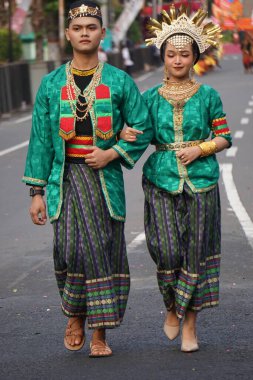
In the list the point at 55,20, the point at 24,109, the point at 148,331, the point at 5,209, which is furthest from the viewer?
the point at 55,20

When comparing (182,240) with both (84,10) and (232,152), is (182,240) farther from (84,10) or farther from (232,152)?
(232,152)

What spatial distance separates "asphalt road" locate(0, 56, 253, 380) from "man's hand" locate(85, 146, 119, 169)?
3.19ft

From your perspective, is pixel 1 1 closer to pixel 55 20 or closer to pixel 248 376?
pixel 55 20

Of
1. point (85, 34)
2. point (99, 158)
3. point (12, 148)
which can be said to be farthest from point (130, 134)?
point (12, 148)

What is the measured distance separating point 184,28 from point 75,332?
1.66 meters

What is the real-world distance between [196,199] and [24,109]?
23.9 meters

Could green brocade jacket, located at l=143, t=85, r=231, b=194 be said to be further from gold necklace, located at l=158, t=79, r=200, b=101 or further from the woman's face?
the woman's face

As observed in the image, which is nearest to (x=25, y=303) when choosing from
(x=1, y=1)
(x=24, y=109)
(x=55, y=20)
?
(x=24, y=109)

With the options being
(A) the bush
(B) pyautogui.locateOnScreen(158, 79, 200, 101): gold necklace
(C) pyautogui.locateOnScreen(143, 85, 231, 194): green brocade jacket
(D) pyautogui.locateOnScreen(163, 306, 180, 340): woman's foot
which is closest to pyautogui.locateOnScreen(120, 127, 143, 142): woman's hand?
(C) pyautogui.locateOnScreen(143, 85, 231, 194): green brocade jacket

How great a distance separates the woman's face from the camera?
627 cm

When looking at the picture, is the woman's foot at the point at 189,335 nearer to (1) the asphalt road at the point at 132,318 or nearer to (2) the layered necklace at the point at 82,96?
(1) the asphalt road at the point at 132,318

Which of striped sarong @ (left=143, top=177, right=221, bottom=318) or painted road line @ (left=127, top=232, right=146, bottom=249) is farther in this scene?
painted road line @ (left=127, top=232, right=146, bottom=249)

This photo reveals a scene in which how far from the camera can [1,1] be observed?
134 feet

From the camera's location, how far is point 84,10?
20.0 feet
